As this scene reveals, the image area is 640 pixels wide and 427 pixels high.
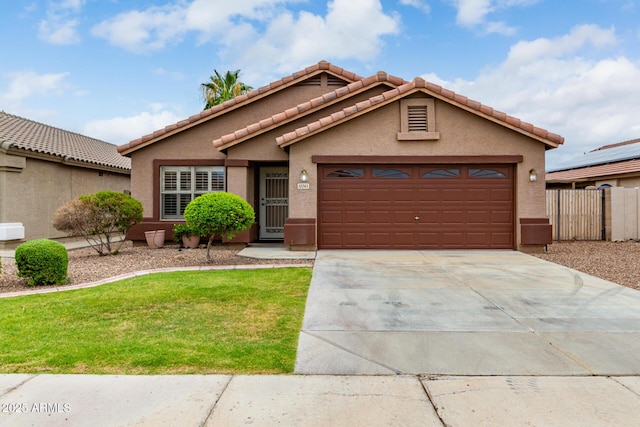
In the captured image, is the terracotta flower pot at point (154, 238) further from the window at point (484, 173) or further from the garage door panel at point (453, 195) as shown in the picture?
the window at point (484, 173)

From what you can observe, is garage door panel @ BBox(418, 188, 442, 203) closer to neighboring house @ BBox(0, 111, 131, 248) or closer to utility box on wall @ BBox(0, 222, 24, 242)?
neighboring house @ BBox(0, 111, 131, 248)

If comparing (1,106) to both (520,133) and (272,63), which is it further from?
(520,133)

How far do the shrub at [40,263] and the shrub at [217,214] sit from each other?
2.87m

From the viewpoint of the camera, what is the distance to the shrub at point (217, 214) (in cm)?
981

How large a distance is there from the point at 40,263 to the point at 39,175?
350 inches

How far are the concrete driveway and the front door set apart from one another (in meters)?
6.32

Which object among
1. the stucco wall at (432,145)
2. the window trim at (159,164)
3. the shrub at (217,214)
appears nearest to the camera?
the shrub at (217,214)

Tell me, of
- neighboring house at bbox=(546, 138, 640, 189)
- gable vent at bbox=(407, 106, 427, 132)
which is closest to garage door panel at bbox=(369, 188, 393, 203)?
gable vent at bbox=(407, 106, 427, 132)

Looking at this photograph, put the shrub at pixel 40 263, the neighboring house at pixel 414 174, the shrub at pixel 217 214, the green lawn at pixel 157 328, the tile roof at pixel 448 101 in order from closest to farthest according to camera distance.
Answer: the green lawn at pixel 157 328 < the shrub at pixel 40 263 < the shrub at pixel 217 214 < the tile roof at pixel 448 101 < the neighboring house at pixel 414 174

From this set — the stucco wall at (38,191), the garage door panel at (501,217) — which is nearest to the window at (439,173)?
the garage door panel at (501,217)

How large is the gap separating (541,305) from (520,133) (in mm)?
7427

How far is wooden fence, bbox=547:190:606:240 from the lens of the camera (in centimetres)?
1553

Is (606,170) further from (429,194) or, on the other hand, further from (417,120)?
(417,120)

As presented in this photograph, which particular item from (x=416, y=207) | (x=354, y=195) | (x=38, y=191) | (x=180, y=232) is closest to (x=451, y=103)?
(x=416, y=207)
